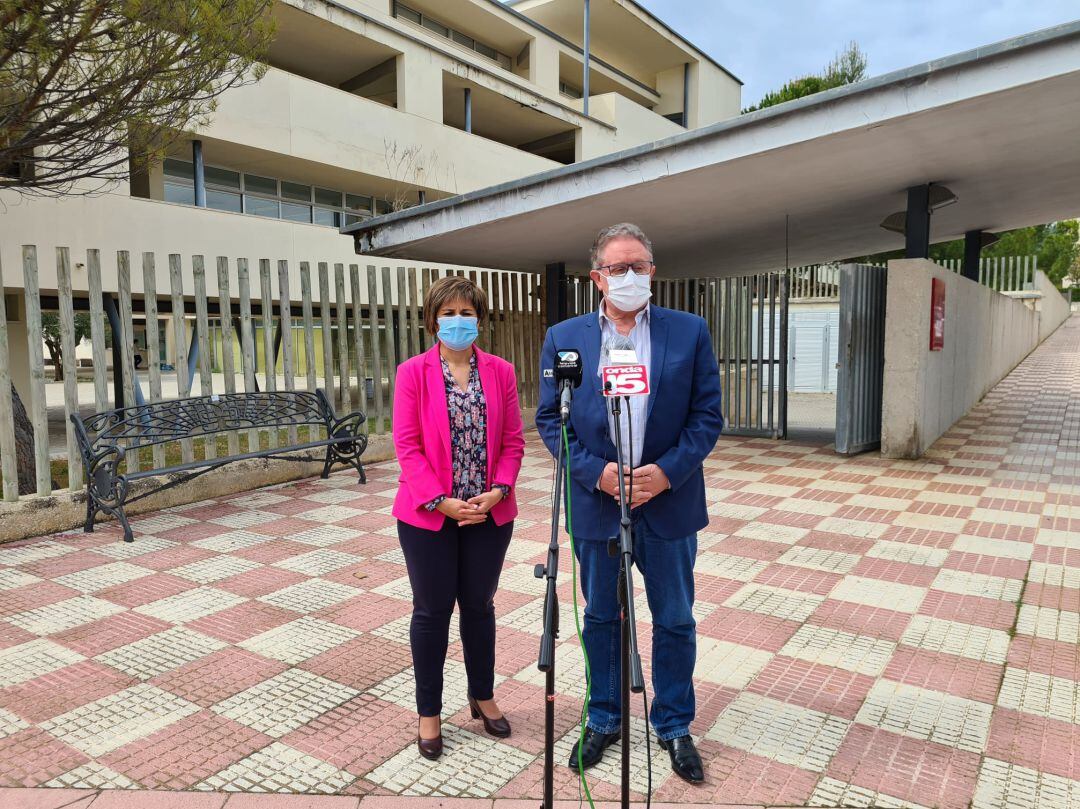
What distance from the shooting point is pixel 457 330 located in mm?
2846

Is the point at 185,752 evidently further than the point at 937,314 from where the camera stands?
No

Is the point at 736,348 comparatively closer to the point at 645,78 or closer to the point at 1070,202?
the point at 1070,202

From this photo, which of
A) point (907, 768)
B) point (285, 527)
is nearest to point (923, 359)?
point (907, 768)

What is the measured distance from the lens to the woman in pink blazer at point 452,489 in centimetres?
275

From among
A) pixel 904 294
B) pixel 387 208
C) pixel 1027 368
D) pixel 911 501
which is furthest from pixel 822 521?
pixel 1027 368

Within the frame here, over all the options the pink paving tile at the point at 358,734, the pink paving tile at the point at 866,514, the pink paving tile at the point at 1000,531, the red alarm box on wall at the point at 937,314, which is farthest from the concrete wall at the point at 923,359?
the pink paving tile at the point at 358,734

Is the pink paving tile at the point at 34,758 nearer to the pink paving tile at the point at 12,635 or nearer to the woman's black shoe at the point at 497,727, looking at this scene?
the pink paving tile at the point at 12,635

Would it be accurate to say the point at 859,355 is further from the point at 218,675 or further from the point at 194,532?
the point at 218,675

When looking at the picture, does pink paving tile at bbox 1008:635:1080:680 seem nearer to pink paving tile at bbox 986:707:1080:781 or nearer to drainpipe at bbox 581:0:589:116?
pink paving tile at bbox 986:707:1080:781

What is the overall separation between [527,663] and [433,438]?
1.42m

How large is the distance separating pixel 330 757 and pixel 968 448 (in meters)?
9.34

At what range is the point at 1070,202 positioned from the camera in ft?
36.8

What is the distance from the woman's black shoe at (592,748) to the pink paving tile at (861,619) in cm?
178

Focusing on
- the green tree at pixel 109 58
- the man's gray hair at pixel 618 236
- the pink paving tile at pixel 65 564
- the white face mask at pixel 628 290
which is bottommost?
the pink paving tile at pixel 65 564
